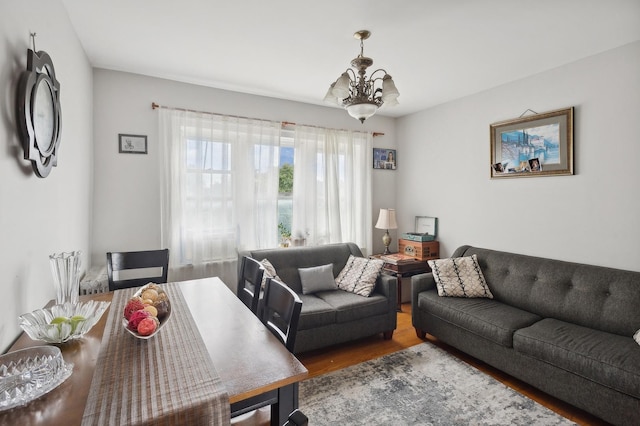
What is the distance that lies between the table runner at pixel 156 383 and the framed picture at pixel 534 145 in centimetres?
331

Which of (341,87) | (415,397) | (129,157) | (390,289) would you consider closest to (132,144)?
(129,157)

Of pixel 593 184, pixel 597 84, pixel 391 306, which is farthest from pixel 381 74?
pixel 391 306

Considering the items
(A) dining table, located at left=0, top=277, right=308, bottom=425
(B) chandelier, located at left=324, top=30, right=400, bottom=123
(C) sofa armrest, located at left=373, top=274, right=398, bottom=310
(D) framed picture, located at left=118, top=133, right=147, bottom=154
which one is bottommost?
(C) sofa armrest, located at left=373, top=274, right=398, bottom=310

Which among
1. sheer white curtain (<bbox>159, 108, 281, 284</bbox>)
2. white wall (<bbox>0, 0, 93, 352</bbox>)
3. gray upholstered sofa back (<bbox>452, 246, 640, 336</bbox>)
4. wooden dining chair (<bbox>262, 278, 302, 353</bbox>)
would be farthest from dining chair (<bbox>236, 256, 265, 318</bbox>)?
gray upholstered sofa back (<bbox>452, 246, 640, 336</bbox>)

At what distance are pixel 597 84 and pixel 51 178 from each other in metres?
4.08

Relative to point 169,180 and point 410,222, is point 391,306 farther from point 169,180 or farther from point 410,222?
point 169,180

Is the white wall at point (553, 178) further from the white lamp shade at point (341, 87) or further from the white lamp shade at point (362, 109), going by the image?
the white lamp shade at point (341, 87)

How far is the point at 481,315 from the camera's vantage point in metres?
2.62

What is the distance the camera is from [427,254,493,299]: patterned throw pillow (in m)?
3.04

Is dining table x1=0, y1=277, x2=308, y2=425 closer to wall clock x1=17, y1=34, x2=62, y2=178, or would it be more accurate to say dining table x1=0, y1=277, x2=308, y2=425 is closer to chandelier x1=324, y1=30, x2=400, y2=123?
wall clock x1=17, y1=34, x2=62, y2=178

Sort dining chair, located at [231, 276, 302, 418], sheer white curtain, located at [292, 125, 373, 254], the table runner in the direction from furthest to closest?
1. sheer white curtain, located at [292, 125, 373, 254]
2. dining chair, located at [231, 276, 302, 418]
3. the table runner

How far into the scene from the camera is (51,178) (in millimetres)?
1773

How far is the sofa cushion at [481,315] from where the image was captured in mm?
2438

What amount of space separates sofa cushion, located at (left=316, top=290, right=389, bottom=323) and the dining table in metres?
1.44
